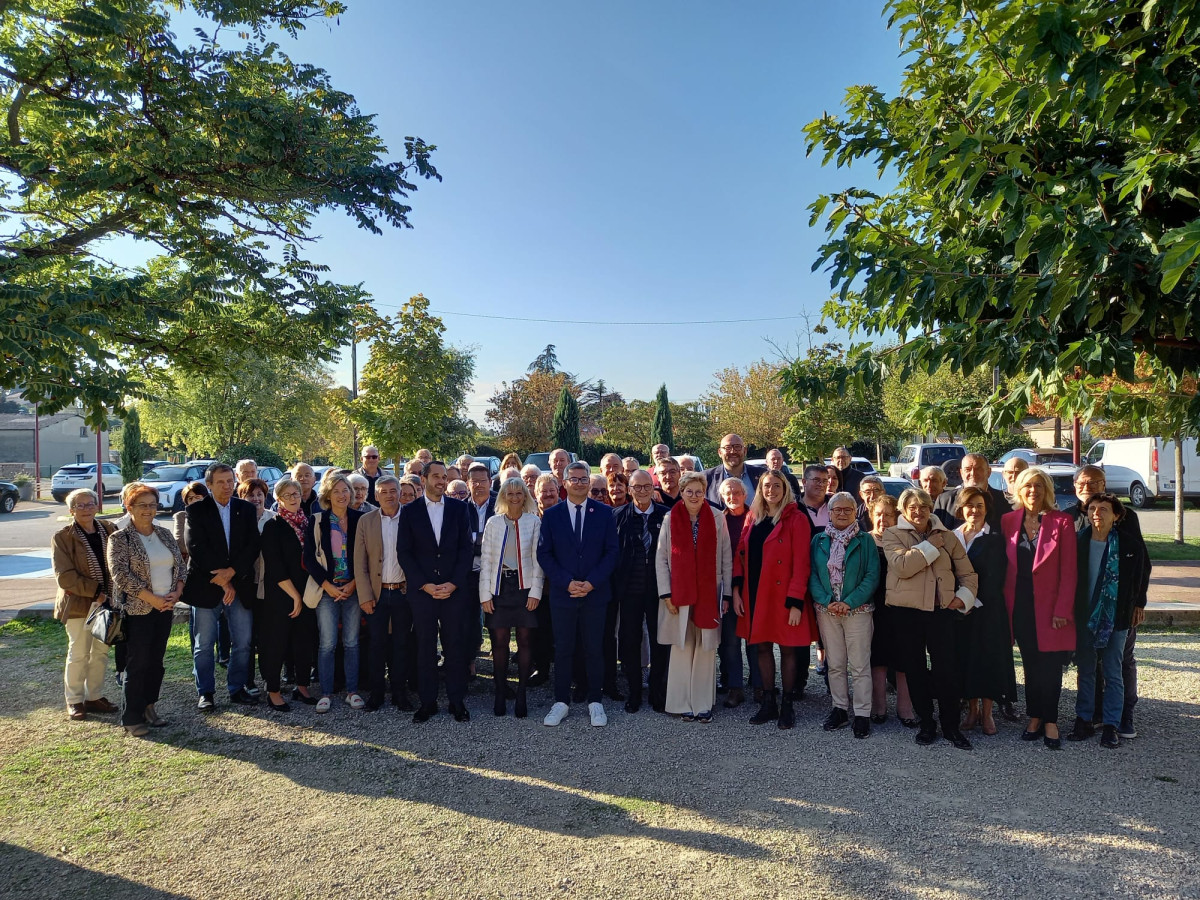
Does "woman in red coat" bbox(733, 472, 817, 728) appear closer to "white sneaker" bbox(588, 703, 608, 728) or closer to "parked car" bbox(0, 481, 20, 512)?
"white sneaker" bbox(588, 703, 608, 728)

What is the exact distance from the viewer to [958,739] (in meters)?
5.20

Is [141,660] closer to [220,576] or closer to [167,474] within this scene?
[220,576]

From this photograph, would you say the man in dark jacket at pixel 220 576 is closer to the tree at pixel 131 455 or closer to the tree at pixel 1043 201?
the tree at pixel 1043 201

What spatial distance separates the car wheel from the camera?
2311 centimetres

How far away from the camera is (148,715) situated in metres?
5.69

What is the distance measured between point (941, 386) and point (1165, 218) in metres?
34.2

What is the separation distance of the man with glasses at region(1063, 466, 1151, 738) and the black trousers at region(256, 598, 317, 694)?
6343 mm

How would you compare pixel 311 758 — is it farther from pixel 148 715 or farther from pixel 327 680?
pixel 148 715

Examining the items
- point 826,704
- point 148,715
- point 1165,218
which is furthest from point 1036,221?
point 148,715

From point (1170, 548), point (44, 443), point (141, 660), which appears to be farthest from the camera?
point (44, 443)

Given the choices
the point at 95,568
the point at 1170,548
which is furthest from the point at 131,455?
the point at 1170,548

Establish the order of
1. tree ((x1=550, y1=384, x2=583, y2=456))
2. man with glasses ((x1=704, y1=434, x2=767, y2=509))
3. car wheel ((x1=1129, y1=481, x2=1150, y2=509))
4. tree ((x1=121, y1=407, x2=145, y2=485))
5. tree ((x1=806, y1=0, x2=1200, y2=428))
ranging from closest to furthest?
tree ((x1=806, y1=0, x2=1200, y2=428)) → man with glasses ((x1=704, y1=434, x2=767, y2=509)) → car wheel ((x1=1129, y1=481, x2=1150, y2=509)) → tree ((x1=121, y1=407, x2=145, y2=485)) → tree ((x1=550, y1=384, x2=583, y2=456))

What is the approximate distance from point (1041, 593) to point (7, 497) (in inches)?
1310

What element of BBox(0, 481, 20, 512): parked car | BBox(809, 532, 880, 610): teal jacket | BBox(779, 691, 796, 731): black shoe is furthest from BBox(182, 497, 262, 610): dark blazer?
BBox(0, 481, 20, 512): parked car
